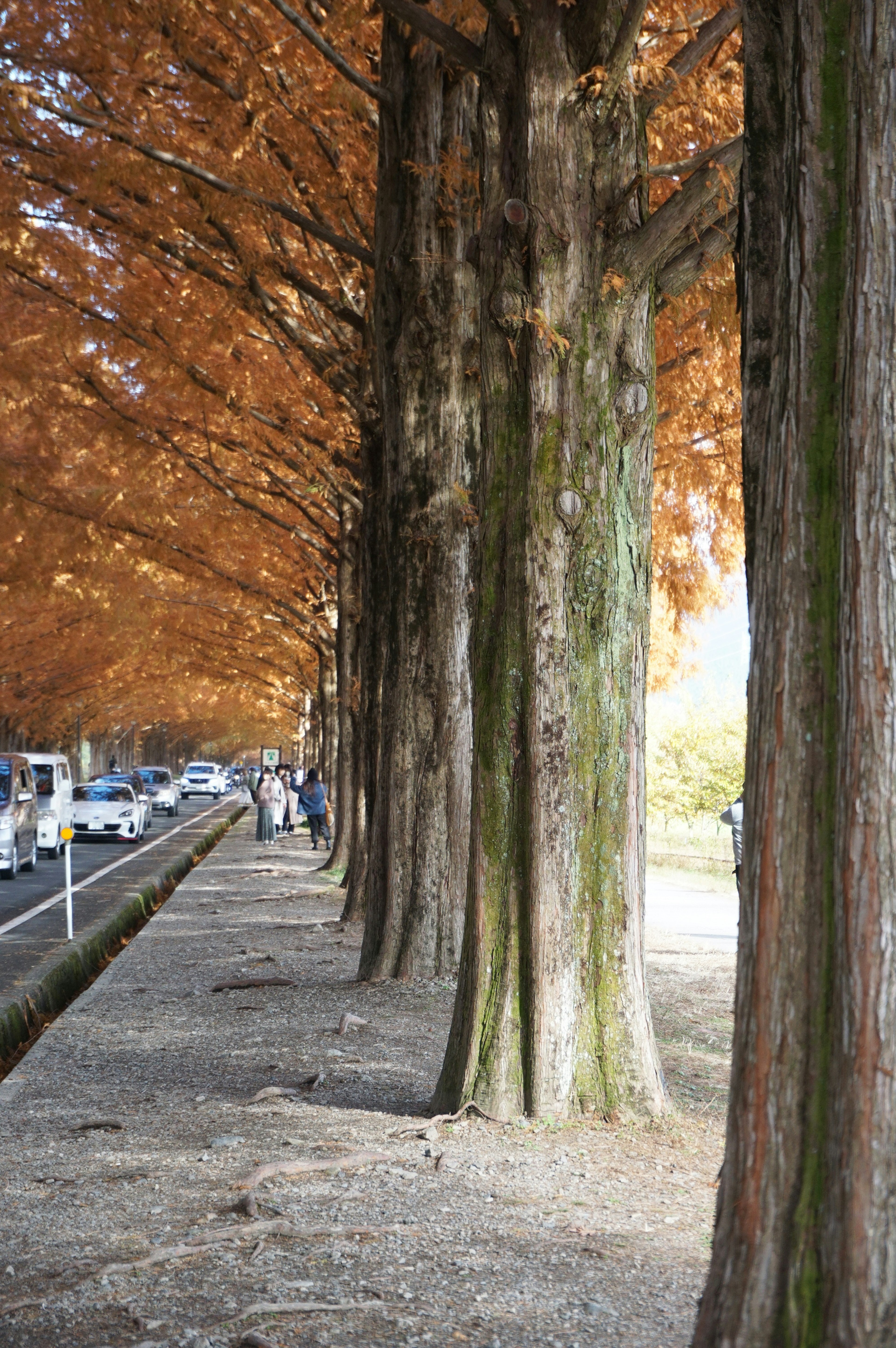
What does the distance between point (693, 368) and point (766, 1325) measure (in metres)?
11.8

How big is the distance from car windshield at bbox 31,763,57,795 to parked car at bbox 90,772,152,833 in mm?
6292

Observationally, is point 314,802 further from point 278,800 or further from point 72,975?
point 72,975

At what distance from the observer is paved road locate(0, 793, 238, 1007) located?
12.4 meters

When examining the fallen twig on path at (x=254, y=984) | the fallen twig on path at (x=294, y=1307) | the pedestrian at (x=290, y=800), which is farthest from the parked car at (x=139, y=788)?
the fallen twig on path at (x=294, y=1307)

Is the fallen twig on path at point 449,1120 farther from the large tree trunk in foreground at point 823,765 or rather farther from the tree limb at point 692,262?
the tree limb at point 692,262

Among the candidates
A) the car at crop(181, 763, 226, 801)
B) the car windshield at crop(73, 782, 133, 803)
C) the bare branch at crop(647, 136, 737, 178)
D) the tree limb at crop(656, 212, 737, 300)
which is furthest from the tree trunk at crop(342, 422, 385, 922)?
the car at crop(181, 763, 226, 801)

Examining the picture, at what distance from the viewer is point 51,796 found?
26828 mm

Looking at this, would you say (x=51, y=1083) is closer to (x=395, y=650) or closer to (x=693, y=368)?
(x=395, y=650)

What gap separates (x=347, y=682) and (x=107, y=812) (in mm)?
16099

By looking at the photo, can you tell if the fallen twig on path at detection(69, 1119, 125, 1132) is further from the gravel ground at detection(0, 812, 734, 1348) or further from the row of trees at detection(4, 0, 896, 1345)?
the row of trees at detection(4, 0, 896, 1345)

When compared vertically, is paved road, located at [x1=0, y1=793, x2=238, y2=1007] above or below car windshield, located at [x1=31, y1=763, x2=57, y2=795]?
below

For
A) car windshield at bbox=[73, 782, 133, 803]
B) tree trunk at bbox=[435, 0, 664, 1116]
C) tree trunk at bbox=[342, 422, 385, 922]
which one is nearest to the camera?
tree trunk at bbox=[435, 0, 664, 1116]

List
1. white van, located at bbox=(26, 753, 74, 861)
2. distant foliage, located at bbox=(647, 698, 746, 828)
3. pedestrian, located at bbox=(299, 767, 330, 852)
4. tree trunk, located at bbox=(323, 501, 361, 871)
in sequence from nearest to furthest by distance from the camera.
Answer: tree trunk, located at bbox=(323, 501, 361, 871), pedestrian, located at bbox=(299, 767, 330, 852), white van, located at bbox=(26, 753, 74, 861), distant foliage, located at bbox=(647, 698, 746, 828)

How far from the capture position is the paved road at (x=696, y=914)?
47.1 feet
